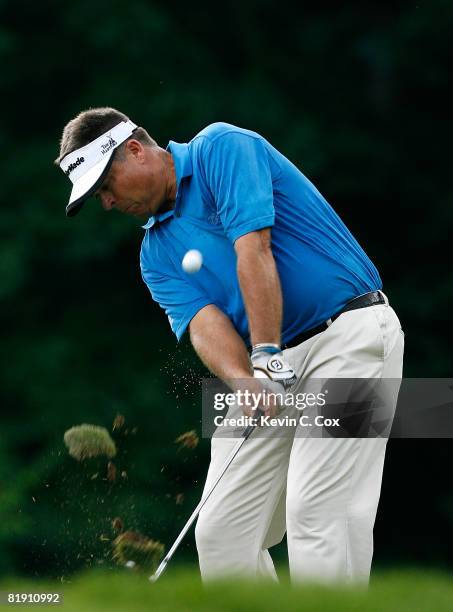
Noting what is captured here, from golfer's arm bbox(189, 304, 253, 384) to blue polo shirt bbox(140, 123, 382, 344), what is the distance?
4 centimetres

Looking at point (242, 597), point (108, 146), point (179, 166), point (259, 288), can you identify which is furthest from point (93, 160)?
point (242, 597)

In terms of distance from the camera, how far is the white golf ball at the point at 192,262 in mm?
4320

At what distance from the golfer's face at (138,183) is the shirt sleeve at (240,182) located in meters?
0.22

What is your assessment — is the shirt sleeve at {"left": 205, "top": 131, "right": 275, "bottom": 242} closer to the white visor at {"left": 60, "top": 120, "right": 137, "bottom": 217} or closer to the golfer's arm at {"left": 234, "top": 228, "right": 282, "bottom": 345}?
the golfer's arm at {"left": 234, "top": 228, "right": 282, "bottom": 345}

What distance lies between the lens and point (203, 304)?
447 centimetres

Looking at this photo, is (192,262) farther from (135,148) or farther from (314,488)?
(314,488)

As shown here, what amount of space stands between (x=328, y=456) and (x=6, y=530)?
593 centimetres

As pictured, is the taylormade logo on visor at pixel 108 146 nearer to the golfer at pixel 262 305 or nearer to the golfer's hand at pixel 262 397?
the golfer at pixel 262 305

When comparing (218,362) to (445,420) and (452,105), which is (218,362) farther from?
(452,105)

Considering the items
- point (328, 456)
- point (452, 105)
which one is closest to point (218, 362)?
point (328, 456)

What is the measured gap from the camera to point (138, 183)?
4438mm

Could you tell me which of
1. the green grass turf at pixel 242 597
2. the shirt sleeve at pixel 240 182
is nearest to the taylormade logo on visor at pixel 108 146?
the shirt sleeve at pixel 240 182

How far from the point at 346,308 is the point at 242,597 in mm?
1276

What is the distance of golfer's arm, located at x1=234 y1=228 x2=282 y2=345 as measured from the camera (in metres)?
4.04
